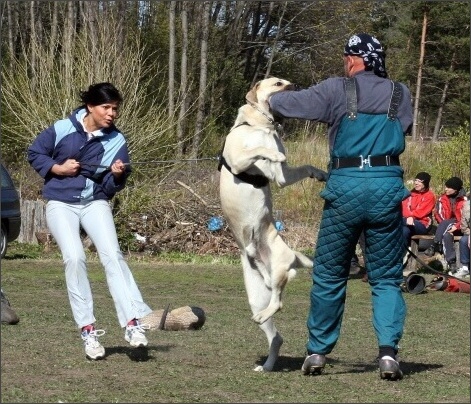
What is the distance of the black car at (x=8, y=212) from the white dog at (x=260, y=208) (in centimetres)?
1151

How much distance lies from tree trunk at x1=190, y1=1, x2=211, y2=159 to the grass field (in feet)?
44.2

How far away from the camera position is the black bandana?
6.26m

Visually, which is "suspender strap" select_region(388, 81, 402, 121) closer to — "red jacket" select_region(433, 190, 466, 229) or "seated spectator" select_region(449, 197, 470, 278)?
"seated spectator" select_region(449, 197, 470, 278)

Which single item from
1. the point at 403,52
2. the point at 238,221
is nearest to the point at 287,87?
the point at 238,221

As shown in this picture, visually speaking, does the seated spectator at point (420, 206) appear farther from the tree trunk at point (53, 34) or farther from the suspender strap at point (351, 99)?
the tree trunk at point (53, 34)

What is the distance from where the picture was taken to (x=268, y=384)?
597 centimetres

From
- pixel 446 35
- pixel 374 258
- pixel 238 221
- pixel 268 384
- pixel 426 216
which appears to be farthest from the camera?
pixel 446 35

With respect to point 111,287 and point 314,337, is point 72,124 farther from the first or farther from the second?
point 314,337

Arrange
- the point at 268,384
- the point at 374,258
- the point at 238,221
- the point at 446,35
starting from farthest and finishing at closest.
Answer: the point at 446,35 < the point at 238,221 < the point at 374,258 < the point at 268,384

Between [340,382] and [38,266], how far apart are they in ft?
36.5

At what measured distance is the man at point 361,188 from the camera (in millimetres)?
6172

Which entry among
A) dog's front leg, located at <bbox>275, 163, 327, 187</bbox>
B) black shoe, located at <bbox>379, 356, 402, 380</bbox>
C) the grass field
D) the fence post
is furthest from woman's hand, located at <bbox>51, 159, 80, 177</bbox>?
the fence post

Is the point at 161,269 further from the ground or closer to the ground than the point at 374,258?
closer to the ground

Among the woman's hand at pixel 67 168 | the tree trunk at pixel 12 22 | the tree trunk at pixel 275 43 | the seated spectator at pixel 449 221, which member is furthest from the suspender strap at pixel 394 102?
the tree trunk at pixel 275 43
